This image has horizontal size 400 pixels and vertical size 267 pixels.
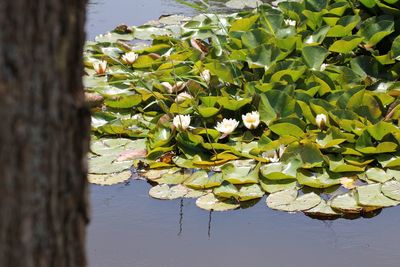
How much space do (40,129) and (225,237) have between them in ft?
6.64

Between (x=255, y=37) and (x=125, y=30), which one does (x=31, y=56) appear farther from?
(x=125, y=30)

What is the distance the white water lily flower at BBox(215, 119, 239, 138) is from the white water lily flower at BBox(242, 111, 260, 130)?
0.04 m

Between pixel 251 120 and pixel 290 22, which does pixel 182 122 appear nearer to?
pixel 251 120

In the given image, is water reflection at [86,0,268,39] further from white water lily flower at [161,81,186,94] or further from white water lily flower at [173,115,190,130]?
white water lily flower at [173,115,190,130]

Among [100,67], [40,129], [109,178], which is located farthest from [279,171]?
[40,129]

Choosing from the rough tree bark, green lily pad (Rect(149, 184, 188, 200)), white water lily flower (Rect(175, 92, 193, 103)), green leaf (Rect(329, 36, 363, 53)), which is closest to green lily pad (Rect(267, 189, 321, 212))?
green lily pad (Rect(149, 184, 188, 200))

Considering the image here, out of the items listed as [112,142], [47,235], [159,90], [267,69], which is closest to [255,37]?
[267,69]

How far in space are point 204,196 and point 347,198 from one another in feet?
1.86

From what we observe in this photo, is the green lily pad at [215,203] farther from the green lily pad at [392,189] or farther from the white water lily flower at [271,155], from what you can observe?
the green lily pad at [392,189]

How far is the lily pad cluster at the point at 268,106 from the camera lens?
11.3 ft

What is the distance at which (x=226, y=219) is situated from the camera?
3.31m

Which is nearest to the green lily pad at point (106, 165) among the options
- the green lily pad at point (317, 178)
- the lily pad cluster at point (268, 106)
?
the lily pad cluster at point (268, 106)

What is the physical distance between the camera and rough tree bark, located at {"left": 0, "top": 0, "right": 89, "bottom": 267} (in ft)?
3.90

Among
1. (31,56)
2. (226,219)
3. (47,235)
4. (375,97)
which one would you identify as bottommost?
(226,219)
